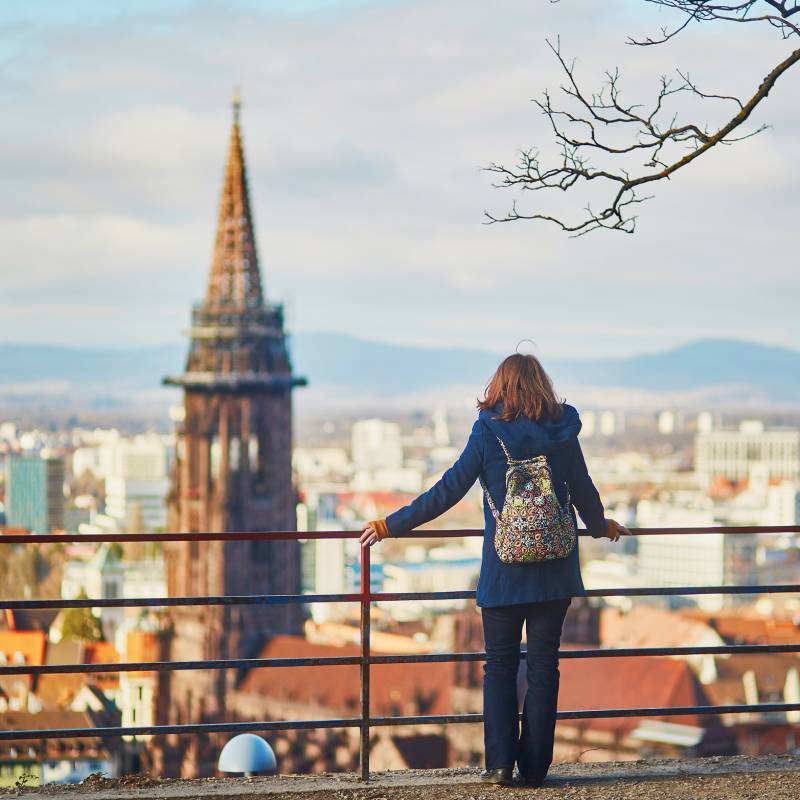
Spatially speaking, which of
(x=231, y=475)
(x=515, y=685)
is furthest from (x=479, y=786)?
(x=231, y=475)

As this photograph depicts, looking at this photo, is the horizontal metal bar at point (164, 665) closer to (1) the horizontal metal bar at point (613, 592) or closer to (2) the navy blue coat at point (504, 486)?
(1) the horizontal metal bar at point (613, 592)

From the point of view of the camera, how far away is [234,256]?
77625 mm

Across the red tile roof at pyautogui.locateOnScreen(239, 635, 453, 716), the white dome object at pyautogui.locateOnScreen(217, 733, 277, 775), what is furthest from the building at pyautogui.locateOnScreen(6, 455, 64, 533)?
the white dome object at pyautogui.locateOnScreen(217, 733, 277, 775)

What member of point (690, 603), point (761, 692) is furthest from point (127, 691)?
point (690, 603)

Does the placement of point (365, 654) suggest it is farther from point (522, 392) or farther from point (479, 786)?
point (522, 392)

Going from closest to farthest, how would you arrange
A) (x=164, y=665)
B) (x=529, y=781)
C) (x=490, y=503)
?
1. (x=490, y=503)
2. (x=529, y=781)
3. (x=164, y=665)

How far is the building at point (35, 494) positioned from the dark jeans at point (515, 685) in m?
132

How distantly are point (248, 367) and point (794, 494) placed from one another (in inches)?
Result: 4105

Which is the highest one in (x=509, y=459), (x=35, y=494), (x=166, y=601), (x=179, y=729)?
(x=509, y=459)

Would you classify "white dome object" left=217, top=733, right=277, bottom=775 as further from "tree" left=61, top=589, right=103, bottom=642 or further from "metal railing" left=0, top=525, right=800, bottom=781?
"tree" left=61, top=589, right=103, bottom=642

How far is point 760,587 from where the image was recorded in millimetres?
6039

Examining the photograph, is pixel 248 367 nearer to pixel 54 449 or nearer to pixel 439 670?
pixel 439 670

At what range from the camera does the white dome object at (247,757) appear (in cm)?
668

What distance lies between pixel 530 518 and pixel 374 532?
60 centimetres
